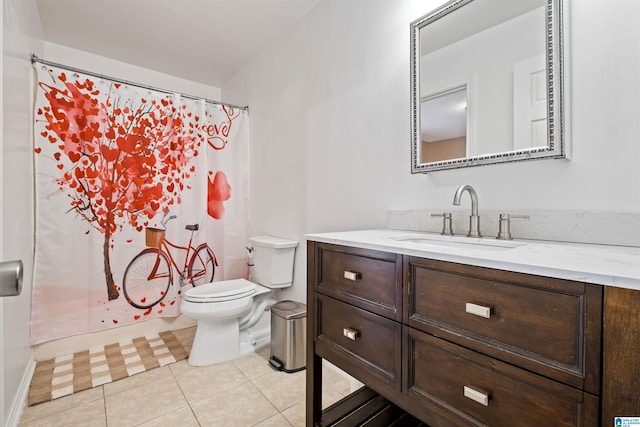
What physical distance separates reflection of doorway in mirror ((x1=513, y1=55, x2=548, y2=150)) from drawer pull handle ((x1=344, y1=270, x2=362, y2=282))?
30.7 inches

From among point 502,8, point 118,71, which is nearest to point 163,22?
→ point 118,71

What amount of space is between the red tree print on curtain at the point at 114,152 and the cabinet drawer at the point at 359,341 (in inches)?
73.7

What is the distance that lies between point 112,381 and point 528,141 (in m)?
2.55

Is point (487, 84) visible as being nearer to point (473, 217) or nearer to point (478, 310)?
point (473, 217)

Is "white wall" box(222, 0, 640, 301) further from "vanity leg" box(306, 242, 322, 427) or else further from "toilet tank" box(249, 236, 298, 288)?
"vanity leg" box(306, 242, 322, 427)

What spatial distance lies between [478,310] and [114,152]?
2.58 metres

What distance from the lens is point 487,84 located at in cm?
126

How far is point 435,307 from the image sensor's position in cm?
87

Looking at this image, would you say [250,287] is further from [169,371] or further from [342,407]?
[342,407]

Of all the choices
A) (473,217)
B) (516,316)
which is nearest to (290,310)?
(473,217)

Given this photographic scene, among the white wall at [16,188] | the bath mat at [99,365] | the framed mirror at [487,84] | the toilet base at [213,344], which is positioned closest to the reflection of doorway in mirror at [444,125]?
the framed mirror at [487,84]

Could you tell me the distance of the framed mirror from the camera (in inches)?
42.6

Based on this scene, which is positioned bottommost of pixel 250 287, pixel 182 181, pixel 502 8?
pixel 250 287

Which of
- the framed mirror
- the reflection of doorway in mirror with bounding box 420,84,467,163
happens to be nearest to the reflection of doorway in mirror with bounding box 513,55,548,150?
the framed mirror
